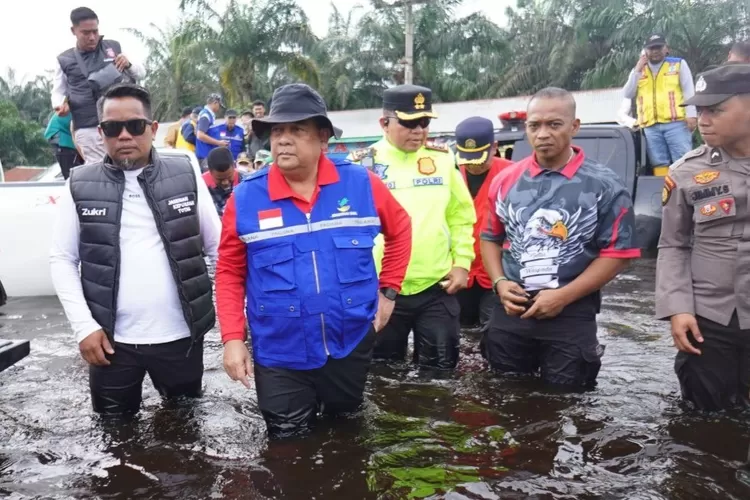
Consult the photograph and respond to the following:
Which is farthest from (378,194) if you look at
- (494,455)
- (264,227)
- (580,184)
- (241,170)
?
(241,170)

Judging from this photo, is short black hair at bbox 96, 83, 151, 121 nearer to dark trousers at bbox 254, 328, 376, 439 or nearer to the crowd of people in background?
the crowd of people in background

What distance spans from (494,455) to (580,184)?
1468mm

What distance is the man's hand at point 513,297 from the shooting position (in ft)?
13.5

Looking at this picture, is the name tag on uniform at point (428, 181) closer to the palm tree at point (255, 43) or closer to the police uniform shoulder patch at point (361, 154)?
the police uniform shoulder patch at point (361, 154)

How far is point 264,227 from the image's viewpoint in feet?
11.5

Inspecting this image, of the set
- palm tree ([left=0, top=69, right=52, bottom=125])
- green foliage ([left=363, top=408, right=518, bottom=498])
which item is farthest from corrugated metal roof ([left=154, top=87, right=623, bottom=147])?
palm tree ([left=0, top=69, right=52, bottom=125])

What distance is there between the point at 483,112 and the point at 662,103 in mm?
9379

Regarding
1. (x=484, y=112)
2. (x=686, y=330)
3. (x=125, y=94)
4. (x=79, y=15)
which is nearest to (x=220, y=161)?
(x=79, y=15)

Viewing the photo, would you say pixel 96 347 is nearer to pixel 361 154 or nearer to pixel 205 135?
pixel 361 154

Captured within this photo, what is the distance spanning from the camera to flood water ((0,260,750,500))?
3.38 m

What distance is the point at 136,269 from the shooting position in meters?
3.87

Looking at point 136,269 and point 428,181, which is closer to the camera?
point 136,269

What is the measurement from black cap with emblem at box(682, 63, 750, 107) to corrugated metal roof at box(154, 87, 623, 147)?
11.2m

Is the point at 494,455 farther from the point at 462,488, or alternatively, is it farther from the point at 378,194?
the point at 378,194
